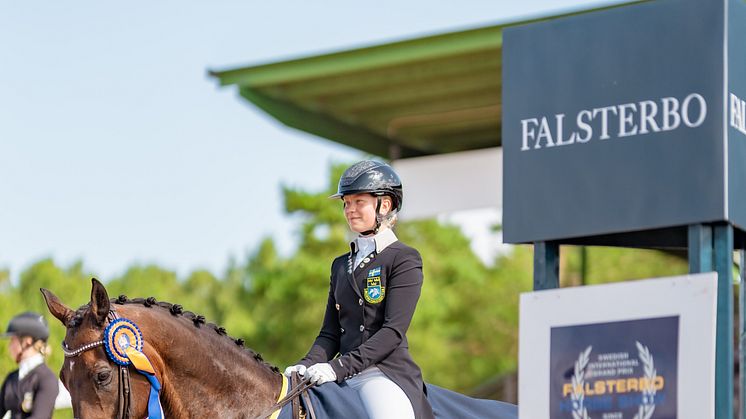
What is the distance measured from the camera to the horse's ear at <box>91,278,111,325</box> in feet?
18.3

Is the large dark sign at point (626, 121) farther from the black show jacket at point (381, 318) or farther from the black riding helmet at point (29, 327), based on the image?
the black riding helmet at point (29, 327)

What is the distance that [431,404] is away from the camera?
6312 mm

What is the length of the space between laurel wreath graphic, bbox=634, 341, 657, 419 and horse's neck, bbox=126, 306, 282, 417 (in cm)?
187

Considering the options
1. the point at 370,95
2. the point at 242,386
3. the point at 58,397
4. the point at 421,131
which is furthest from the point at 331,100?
the point at 242,386

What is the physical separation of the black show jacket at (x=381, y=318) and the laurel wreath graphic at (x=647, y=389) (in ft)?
4.66

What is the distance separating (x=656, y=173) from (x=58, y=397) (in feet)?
18.5

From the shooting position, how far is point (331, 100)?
56.6 feet

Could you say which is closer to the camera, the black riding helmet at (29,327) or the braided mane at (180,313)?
the braided mane at (180,313)

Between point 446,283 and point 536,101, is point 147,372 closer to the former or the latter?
point 536,101

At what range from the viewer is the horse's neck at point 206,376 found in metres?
5.79

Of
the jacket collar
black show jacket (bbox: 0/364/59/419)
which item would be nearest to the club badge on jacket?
the jacket collar

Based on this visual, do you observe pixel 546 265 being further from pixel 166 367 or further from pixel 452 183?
pixel 452 183

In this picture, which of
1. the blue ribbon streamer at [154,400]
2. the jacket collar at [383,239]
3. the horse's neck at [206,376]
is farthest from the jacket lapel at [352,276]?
the blue ribbon streamer at [154,400]

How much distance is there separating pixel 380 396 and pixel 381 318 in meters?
0.39
